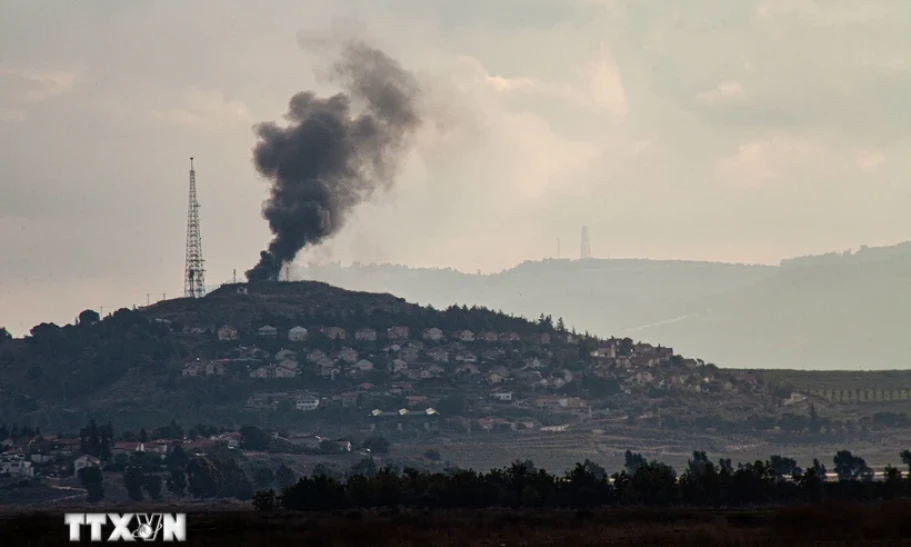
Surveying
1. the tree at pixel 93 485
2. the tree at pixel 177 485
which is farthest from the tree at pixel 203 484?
the tree at pixel 93 485

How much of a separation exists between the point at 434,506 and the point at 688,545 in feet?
130

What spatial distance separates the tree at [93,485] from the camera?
189000 mm

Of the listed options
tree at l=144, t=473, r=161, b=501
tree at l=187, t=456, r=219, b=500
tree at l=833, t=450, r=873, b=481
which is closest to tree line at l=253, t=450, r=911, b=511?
tree at l=833, t=450, r=873, b=481

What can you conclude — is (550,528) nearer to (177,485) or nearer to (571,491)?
(571,491)

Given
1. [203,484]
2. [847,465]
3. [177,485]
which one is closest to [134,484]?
[177,485]

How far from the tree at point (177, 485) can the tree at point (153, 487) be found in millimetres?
1445

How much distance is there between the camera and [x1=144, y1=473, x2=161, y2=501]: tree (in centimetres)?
19012

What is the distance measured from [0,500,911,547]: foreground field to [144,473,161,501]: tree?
272 feet

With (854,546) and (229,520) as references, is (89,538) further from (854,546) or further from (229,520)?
(854,546)

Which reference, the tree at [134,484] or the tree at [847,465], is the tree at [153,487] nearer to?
the tree at [134,484]

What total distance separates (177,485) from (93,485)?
32.3 feet

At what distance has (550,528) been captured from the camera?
9850 centimetres

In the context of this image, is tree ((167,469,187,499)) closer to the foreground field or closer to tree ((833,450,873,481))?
tree ((833,450,873,481))

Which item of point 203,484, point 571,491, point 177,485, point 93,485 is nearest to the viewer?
point 571,491
